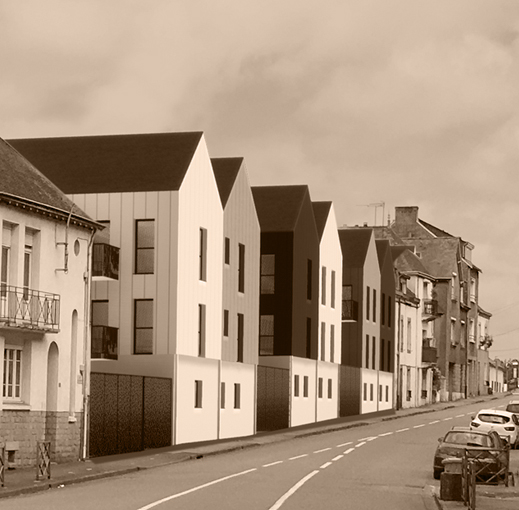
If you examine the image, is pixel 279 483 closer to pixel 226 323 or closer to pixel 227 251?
pixel 226 323

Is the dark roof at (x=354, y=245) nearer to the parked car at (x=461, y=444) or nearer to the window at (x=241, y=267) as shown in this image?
the window at (x=241, y=267)

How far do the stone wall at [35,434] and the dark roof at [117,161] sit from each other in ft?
33.3

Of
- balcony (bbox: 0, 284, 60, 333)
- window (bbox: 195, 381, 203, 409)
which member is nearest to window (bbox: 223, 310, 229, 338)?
window (bbox: 195, 381, 203, 409)

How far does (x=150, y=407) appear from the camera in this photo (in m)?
39.6

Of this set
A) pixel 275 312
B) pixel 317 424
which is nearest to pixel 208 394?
pixel 275 312

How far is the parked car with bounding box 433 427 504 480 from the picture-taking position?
30.7m

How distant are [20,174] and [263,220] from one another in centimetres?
2362

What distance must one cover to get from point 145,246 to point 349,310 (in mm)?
29104

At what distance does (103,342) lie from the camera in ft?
133

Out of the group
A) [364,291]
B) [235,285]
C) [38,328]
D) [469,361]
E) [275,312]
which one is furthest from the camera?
[469,361]

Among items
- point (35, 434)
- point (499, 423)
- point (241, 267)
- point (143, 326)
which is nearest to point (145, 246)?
point (143, 326)

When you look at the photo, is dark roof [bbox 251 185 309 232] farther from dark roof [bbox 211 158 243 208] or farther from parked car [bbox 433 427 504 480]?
parked car [bbox 433 427 504 480]

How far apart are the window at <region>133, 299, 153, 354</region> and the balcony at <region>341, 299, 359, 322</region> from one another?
93.3 ft

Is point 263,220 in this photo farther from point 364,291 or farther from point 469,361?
point 469,361
